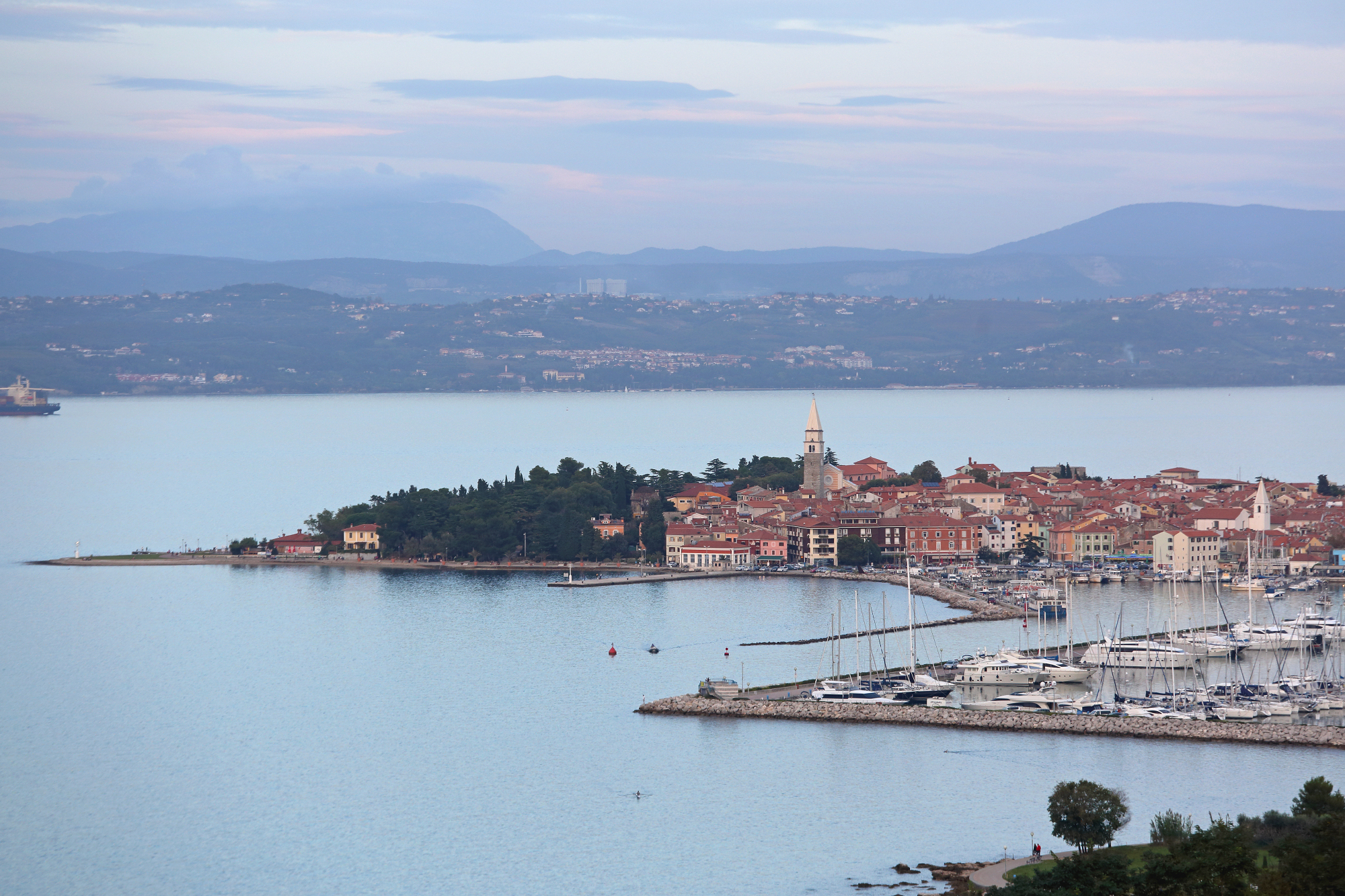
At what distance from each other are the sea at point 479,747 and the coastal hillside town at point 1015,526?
7.99 ft

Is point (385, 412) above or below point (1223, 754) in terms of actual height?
above

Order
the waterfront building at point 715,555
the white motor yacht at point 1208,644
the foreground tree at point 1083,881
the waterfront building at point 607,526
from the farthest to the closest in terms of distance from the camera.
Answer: the waterfront building at point 607,526 < the waterfront building at point 715,555 < the white motor yacht at point 1208,644 < the foreground tree at point 1083,881

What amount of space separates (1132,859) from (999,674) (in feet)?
29.2

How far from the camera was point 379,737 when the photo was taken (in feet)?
70.0

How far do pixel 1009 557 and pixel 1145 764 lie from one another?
20481mm

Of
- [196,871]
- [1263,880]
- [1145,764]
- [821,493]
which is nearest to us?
[1263,880]

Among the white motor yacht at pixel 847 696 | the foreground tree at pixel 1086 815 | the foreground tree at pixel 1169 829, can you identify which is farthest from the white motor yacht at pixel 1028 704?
the foreground tree at pixel 1086 815

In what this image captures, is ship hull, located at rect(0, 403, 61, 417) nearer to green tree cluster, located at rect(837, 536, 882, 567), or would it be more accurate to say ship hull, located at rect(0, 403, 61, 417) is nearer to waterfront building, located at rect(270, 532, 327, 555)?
waterfront building, located at rect(270, 532, 327, 555)

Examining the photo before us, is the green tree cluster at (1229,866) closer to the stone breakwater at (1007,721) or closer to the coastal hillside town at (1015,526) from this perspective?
the stone breakwater at (1007,721)

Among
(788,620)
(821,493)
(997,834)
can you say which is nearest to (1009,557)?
(821,493)

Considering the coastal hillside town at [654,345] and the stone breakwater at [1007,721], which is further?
the coastal hillside town at [654,345]

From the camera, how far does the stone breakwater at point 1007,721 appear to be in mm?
19469

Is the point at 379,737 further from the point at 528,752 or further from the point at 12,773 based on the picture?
the point at 12,773

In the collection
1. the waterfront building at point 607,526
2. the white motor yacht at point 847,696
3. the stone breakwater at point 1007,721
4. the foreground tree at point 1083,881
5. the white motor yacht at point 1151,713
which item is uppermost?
the waterfront building at point 607,526
